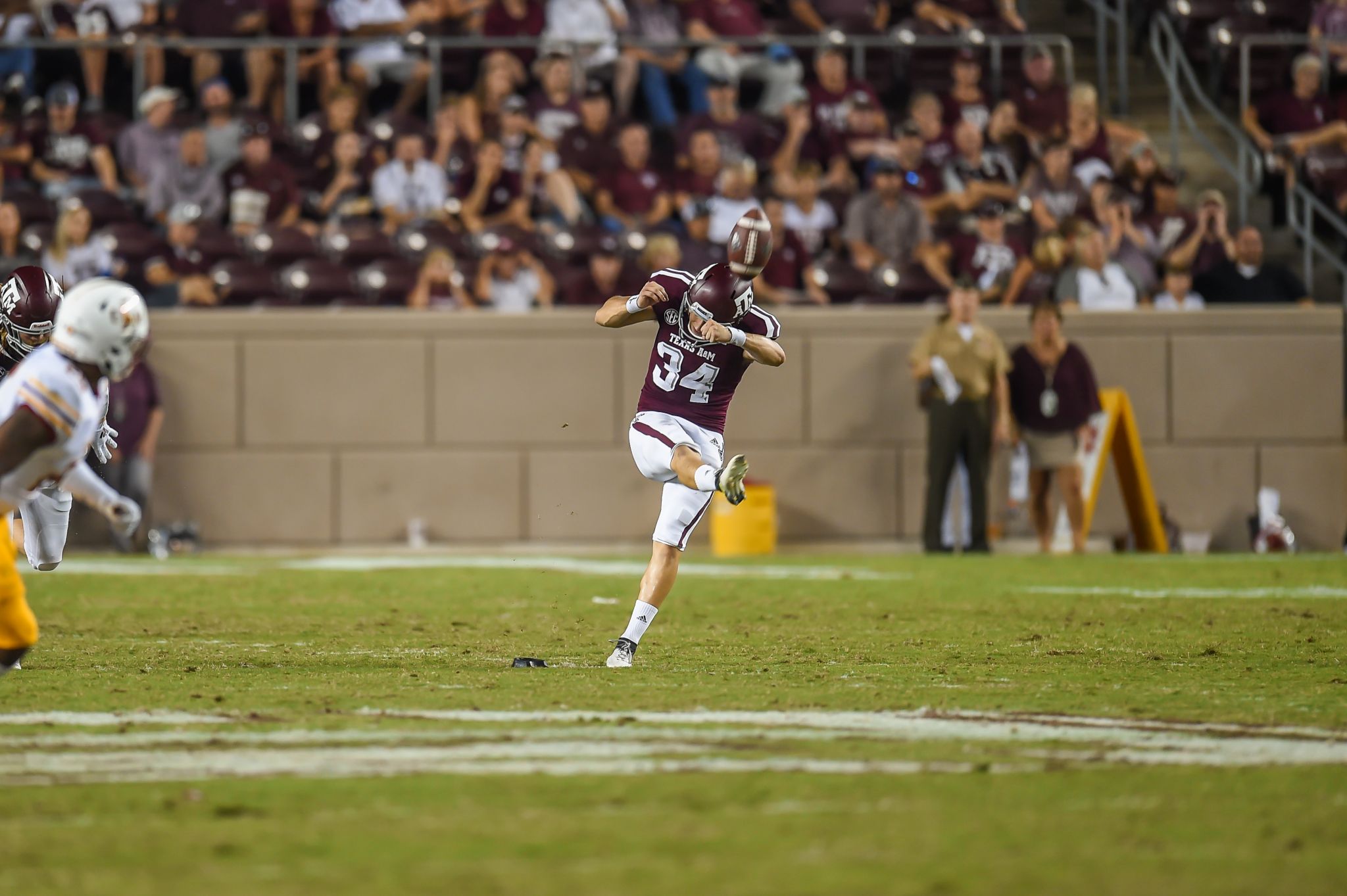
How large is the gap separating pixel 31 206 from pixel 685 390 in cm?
1050

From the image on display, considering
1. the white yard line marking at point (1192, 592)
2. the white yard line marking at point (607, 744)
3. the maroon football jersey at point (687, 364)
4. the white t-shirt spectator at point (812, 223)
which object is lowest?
the white yard line marking at point (1192, 592)

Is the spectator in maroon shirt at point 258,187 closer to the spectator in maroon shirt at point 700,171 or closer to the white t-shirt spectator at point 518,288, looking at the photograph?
the white t-shirt spectator at point 518,288

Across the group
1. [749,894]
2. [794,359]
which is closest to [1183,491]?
[794,359]

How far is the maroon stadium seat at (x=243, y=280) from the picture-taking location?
17.0 m

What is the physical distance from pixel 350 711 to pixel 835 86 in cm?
1290

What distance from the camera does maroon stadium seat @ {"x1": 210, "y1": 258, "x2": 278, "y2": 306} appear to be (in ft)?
55.6

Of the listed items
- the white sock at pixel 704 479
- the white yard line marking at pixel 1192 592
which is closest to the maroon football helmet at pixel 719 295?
the white sock at pixel 704 479

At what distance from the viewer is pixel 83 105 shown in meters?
18.2

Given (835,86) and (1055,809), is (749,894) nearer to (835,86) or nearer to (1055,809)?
(1055,809)

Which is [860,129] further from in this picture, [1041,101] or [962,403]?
[962,403]

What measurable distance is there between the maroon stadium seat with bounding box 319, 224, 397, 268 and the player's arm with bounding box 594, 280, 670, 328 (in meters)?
8.98

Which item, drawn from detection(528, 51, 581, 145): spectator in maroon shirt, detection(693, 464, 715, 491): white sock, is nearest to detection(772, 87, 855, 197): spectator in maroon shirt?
detection(528, 51, 581, 145): spectator in maroon shirt

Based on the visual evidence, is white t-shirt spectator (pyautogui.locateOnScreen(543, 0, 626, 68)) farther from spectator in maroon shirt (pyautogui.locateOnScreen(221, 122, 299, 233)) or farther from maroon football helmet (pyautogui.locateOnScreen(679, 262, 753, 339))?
maroon football helmet (pyautogui.locateOnScreen(679, 262, 753, 339))

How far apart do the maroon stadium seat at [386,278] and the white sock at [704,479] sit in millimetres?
9261
